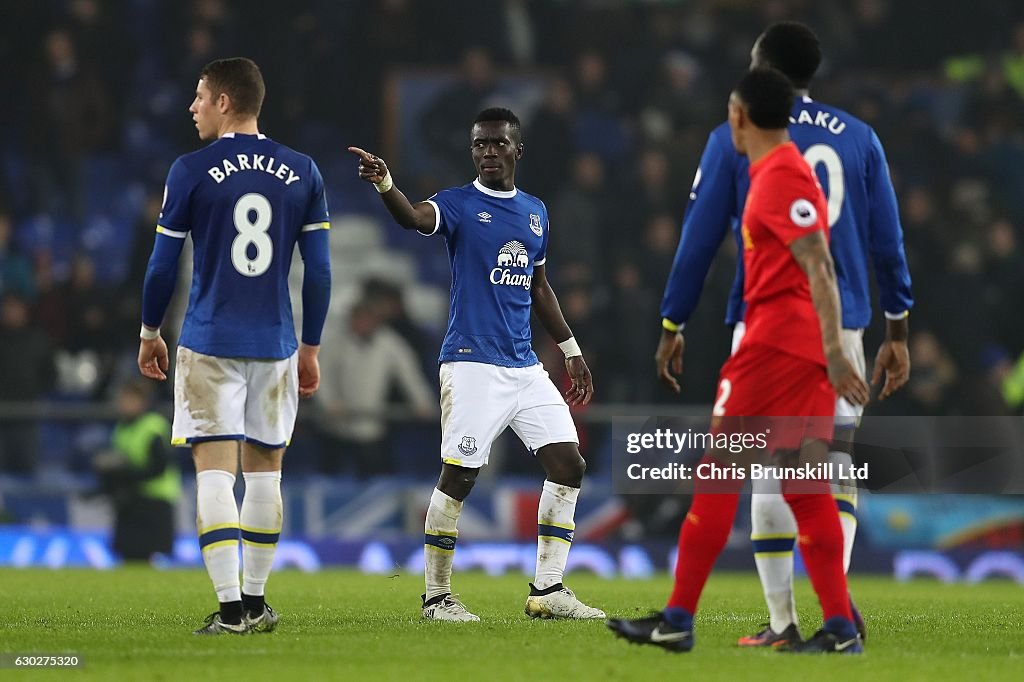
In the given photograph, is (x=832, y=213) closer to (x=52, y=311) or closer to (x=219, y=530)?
(x=219, y=530)

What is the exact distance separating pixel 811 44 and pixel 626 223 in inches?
411

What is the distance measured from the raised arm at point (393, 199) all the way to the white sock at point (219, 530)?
1429 millimetres

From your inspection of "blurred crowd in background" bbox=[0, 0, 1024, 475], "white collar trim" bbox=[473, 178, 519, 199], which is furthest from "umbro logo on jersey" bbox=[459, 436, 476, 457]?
"blurred crowd in background" bbox=[0, 0, 1024, 475]

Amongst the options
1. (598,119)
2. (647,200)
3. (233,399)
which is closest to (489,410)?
(233,399)

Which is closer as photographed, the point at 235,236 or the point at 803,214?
the point at 803,214

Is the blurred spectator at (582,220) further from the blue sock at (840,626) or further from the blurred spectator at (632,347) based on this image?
the blue sock at (840,626)

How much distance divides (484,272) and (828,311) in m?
2.52

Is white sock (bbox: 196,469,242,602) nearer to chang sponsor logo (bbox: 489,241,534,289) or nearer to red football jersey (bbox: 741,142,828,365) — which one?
chang sponsor logo (bbox: 489,241,534,289)

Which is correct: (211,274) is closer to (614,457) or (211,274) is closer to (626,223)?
(614,457)

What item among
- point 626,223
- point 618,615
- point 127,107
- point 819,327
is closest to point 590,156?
point 626,223

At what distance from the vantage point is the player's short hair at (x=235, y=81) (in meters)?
7.10

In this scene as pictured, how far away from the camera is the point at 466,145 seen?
60.0ft

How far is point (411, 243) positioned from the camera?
62.1 ft

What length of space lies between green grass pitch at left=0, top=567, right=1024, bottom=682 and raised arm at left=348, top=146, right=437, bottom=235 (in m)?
1.87
